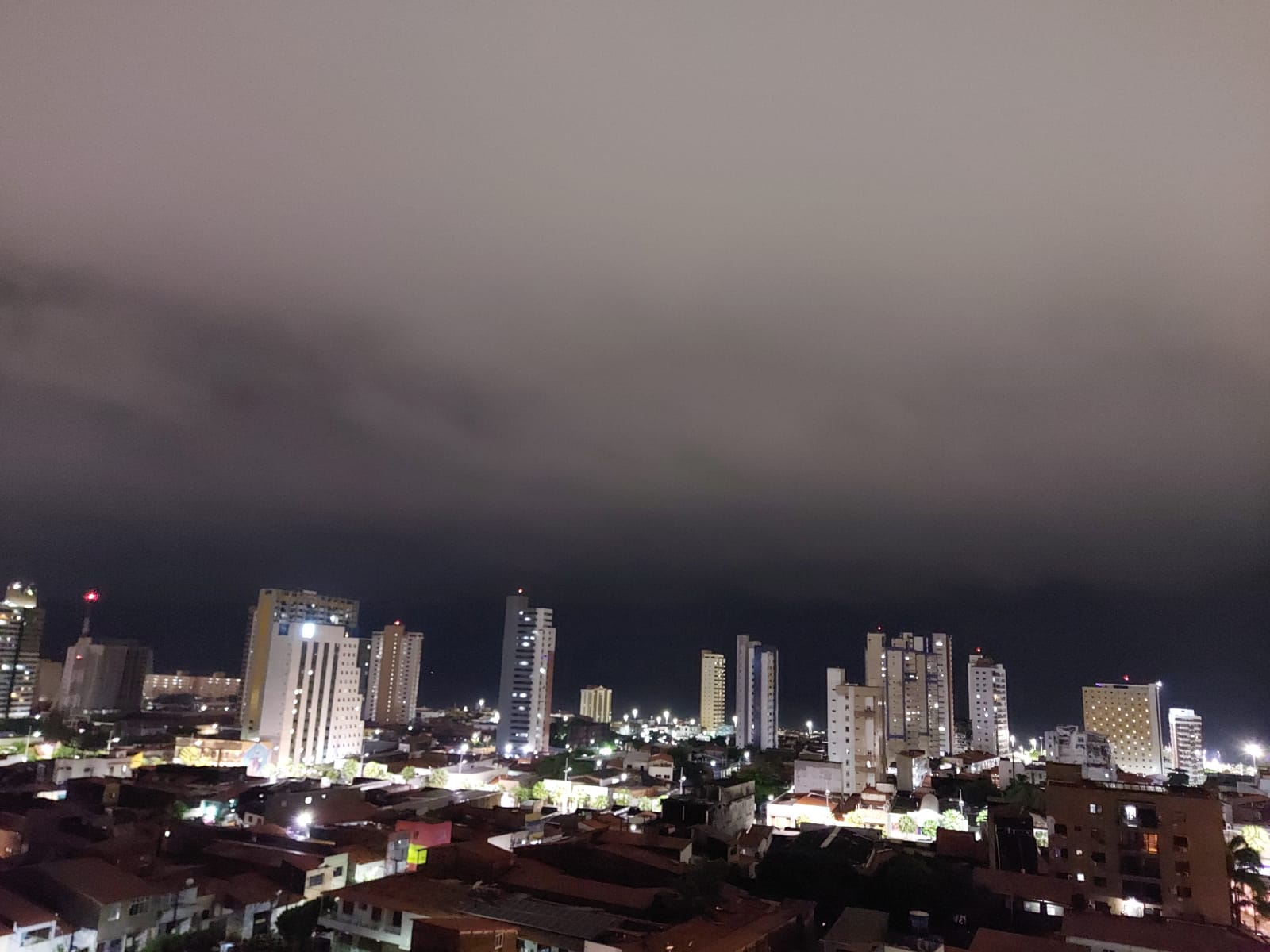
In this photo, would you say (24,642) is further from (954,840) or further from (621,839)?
(954,840)

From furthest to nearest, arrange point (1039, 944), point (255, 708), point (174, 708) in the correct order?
point (174, 708), point (255, 708), point (1039, 944)

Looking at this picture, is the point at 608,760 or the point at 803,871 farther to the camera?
the point at 608,760

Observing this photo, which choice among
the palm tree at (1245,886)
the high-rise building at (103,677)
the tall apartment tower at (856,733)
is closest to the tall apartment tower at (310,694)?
the tall apartment tower at (856,733)

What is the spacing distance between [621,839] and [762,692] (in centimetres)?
3303

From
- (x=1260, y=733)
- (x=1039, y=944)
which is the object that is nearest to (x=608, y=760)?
(x=1039, y=944)

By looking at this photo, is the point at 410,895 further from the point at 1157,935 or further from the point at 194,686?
the point at 194,686

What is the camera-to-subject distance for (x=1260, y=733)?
5328cm

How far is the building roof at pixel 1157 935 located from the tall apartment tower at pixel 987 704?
31.6m

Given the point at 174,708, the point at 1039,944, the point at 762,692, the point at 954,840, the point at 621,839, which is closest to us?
the point at 1039,944

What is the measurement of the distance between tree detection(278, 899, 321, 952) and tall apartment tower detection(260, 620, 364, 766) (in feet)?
61.8

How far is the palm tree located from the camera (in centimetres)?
1166

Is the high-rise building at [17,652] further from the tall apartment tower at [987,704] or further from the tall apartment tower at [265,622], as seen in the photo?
the tall apartment tower at [987,704]

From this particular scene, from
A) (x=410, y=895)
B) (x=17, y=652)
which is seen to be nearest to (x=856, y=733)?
(x=410, y=895)

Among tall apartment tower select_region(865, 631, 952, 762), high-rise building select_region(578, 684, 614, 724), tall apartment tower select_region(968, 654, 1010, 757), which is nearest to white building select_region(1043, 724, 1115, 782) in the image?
tall apartment tower select_region(968, 654, 1010, 757)
